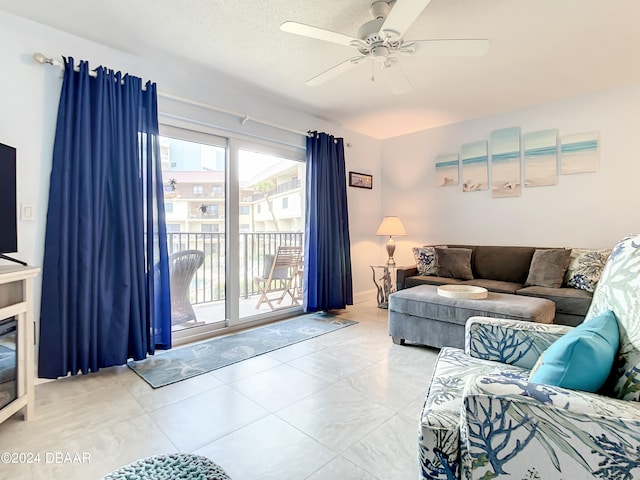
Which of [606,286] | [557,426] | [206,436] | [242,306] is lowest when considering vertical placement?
[206,436]

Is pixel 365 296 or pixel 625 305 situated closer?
pixel 625 305

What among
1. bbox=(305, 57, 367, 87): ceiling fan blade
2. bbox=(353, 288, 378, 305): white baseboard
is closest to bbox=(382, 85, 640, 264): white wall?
bbox=(353, 288, 378, 305): white baseboard

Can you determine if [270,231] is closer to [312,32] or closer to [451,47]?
[312,32]

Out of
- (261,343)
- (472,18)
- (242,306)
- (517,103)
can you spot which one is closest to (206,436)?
(261,343)

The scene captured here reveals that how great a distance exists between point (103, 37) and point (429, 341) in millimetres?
3419

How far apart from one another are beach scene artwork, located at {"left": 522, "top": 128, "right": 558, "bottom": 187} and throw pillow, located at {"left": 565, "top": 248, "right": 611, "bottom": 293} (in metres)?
0.88

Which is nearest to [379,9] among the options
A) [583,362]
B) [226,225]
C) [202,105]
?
[202,105]

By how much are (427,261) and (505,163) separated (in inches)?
58.5

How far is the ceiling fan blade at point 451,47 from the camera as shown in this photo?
185 cm

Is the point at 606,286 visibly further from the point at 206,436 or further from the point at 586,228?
the point at 586,228

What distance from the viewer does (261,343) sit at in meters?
2.98

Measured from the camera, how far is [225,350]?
2.80 meters

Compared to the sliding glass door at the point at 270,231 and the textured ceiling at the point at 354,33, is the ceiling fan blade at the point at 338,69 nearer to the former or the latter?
the textured ceiling at the point at 354,33

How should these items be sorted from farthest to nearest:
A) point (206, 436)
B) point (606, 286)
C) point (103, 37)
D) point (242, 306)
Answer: point (242, 306)
point (103, 37)
point (206, 436)
point (606, 286)
